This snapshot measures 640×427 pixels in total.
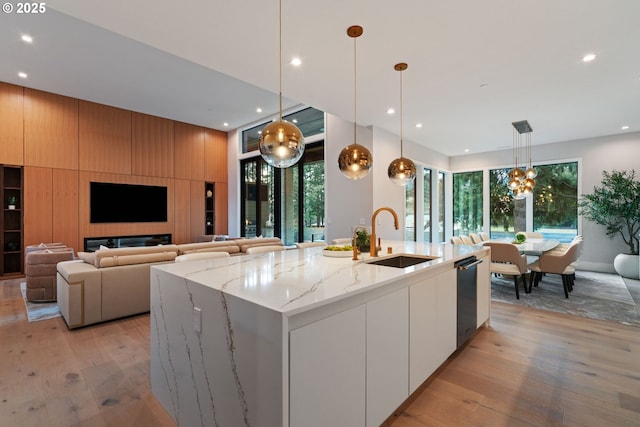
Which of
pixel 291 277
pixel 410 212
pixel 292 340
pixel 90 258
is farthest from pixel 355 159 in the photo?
pixel 410 212

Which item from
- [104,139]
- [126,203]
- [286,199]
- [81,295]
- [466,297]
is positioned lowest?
[81,295]

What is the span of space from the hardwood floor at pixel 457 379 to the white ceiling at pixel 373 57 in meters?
3.05

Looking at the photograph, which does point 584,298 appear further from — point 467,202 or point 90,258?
point 90,258

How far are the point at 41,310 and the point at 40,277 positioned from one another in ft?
1.89

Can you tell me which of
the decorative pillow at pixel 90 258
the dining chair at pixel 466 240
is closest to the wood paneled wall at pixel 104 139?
the decorative pillow at pixel 90 258

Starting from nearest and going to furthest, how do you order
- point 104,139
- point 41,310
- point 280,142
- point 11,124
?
point 280,142
point 41,310
point 11,124
point 104,139

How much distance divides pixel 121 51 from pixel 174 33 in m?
2.47

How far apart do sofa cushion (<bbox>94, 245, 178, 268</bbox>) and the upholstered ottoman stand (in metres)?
1.39

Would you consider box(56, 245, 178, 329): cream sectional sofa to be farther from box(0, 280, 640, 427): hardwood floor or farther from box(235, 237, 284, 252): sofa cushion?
box(235, 237, 284, 252): sofa cushion

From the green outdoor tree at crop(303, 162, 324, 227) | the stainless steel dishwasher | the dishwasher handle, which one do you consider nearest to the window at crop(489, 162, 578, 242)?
the green outdoor tree at crop(303, 162, 324, 227)

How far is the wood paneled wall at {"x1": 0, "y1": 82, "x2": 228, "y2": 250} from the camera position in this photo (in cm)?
604

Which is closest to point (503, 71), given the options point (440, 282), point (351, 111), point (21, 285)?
point (351, 111)

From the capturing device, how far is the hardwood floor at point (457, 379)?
6.32 feet

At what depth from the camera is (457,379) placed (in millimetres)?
2355
